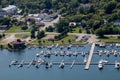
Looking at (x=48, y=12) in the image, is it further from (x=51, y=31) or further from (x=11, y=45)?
(x=11, y=45)

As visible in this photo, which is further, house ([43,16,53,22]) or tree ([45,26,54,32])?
house ([43,16,53,22])

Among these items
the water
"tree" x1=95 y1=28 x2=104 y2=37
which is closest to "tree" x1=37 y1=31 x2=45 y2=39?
the water

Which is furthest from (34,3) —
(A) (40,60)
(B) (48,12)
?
(A) (40,60)

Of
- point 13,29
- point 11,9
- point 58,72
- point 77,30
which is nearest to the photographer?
point 58,72

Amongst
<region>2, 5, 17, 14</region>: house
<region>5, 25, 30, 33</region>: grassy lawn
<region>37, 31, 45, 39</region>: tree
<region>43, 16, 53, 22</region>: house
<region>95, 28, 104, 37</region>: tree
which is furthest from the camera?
<region>2, 5, 17, 14</region>: house

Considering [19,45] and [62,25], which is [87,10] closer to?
[62,25]

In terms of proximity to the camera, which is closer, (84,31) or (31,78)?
(31,78)

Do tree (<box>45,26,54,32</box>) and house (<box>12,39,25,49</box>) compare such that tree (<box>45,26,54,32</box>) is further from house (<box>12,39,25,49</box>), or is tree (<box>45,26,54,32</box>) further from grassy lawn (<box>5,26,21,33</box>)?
house (<box>12,39,25,49</box>)

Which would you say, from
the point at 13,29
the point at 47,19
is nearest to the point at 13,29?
the point at 13,29

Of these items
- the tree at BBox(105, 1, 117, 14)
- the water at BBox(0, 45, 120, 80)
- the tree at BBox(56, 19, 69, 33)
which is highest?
the tree at BBox(105, 1, 117, 14)

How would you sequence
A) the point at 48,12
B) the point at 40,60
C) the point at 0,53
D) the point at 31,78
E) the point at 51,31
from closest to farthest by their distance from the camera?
1. the point at 31,78
2. the point at 40,60
3. the point at 0,53
4. the point at 51,31
5. the point at 48,12

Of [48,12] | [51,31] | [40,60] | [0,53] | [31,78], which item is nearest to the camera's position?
[31,78]
